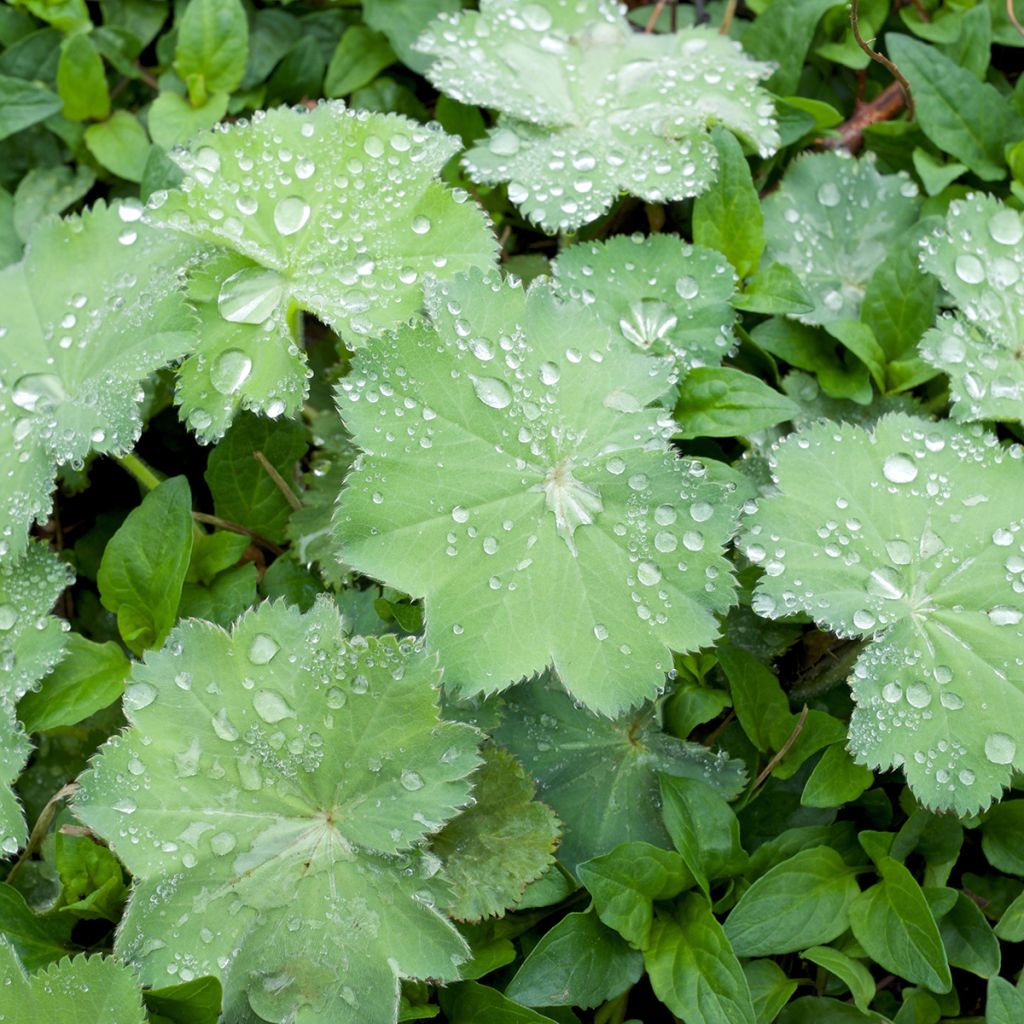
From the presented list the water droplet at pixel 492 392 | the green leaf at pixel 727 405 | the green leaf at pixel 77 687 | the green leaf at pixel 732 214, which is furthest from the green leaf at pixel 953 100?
the green leaf at pixel 77 687

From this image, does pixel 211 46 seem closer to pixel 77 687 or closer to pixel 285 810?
pixel 77 687

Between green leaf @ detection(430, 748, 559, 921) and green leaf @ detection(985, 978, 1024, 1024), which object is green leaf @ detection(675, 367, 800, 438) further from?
green leaf @ detection(985, 978, 1024, 1024)

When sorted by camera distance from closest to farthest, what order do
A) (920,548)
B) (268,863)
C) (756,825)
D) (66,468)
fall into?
(268,863) < (920,548) < (756,825) < (66,468)

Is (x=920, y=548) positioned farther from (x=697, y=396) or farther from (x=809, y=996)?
(x=809, y=996)

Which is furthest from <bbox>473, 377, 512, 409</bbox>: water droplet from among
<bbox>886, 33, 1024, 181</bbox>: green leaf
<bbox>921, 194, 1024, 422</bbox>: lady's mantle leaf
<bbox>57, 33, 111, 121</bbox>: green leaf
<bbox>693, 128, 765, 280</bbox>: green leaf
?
<bbox>57, 33, 111, 121</bbox>: green leaf

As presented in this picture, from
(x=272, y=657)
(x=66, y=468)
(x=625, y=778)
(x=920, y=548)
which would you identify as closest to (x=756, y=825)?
(x=625, y=778)

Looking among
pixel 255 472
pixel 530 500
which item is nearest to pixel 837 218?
pixel 530 500
